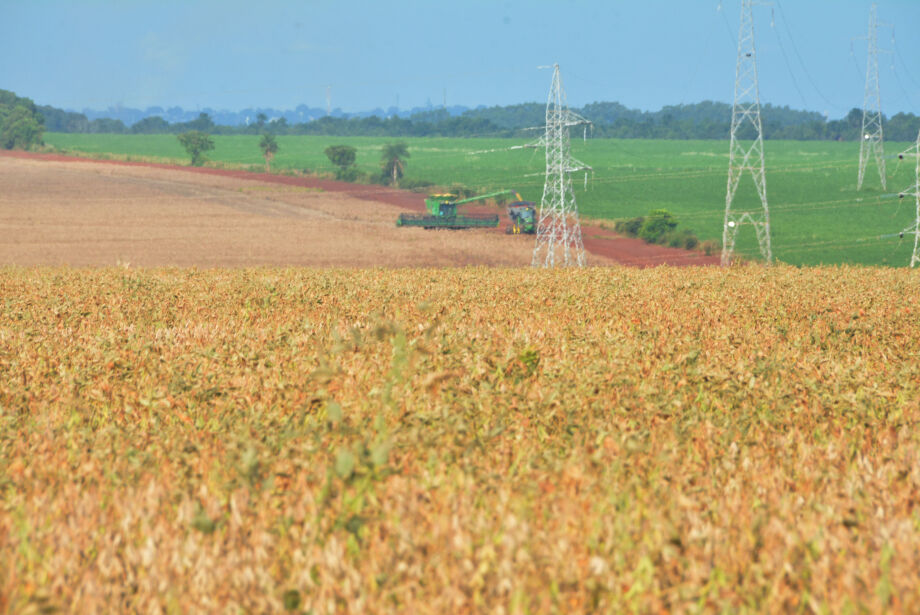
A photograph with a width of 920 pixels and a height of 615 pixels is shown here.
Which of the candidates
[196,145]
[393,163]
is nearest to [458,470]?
[393,163]

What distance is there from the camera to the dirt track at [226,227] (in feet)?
187

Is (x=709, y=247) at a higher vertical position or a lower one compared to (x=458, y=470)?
lower

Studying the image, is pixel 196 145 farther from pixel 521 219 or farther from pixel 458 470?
pixel 458 470

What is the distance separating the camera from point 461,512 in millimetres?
4426

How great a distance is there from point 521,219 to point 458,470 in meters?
66.3

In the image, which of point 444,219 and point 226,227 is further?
point 444,219

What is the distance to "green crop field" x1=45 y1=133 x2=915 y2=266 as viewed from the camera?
75250mm

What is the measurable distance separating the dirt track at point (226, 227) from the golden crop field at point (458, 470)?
136ft

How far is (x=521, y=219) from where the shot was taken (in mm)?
70625

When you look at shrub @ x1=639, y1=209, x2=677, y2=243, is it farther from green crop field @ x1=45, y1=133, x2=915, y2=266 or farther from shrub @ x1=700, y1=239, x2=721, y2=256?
green crop field @ x1=45, y1=133, x2=915, y2=266

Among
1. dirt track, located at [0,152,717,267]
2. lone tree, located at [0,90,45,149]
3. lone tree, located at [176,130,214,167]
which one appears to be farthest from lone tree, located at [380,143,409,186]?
lone tree, located at [0,90,45,149]

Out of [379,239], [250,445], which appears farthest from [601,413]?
[379,239]

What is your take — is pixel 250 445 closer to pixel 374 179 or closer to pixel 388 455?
pixel 388 455

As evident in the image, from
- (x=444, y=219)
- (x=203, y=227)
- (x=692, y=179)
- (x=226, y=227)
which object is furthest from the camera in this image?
Answer: (x=692, y=179)
